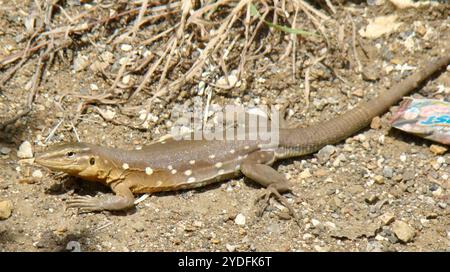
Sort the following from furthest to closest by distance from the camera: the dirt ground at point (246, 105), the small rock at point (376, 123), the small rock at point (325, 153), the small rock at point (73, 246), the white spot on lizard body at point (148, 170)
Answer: the small rock at point (376, 123)
the small rock at point (325, 153)
the white spot on lizard body at point (148, 170)
the dirt ground at point (246, 105)
the small rock at point (73, 246)

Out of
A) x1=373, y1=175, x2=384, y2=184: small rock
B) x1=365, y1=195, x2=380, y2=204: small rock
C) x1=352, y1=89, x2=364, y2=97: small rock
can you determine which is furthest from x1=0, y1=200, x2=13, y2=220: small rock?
x1=352, y1=89, x2=364, y2=97: small rock

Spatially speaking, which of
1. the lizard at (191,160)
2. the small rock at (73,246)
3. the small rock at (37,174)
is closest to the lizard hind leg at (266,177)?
the lizard at (191,160)

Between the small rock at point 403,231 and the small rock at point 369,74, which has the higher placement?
the small rock at point 369,74

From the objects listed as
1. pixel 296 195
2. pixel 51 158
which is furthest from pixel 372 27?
pixel 51 158

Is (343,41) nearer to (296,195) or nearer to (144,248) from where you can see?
(296,195)

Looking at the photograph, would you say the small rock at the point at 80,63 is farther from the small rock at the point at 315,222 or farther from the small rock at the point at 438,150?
the small rock at the point at 438,150

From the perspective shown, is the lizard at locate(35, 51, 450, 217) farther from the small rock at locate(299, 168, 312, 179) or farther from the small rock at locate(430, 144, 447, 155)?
the small rock at locate(430, 144, 447, 155)

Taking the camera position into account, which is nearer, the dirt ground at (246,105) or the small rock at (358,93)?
the dirt ground at (246,105)
